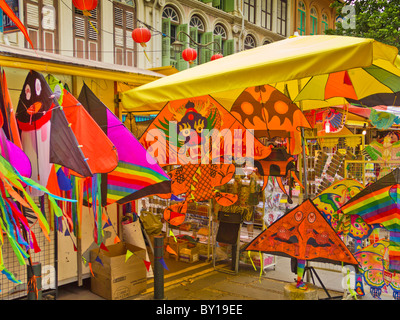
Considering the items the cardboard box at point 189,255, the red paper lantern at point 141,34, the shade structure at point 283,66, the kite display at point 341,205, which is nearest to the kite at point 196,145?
the shade structure at point 283,66

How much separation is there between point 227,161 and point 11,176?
2.49 metres

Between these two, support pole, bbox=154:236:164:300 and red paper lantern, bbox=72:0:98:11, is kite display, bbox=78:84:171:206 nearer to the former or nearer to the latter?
support pole, bbox=154:236:164:300

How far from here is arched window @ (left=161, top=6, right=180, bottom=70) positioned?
15695 mm

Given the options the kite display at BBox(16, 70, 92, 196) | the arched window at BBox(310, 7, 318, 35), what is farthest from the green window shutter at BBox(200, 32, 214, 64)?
the kite display at BBox(16, 70, 92, 196)

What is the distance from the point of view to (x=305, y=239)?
3.84m

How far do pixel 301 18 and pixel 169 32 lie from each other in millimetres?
11571

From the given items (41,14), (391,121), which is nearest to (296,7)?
(41,14)

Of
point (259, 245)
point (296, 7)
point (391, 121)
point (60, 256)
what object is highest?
point (296, 7)

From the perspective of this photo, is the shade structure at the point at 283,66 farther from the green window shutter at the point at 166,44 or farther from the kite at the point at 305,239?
the green window shutter at the point at 166,44

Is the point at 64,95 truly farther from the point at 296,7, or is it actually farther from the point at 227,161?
the point at 296,7

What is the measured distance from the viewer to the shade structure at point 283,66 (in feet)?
8.59

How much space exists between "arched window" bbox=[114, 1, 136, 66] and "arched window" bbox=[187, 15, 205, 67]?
3031 millimetres

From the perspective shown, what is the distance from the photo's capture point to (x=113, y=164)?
3062 mm

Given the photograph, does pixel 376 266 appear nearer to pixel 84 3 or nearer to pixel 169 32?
pixel 84 3
